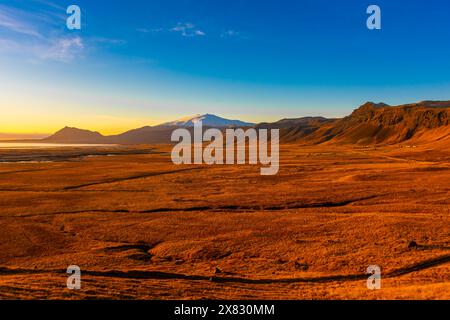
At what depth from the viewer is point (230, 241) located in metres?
25.6

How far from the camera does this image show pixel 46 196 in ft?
148

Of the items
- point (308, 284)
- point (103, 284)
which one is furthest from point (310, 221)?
point (103, 284)

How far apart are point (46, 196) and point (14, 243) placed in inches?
824

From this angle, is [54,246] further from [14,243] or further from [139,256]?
[139,256]

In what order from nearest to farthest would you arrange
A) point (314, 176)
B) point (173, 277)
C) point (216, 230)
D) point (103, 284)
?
point (103, 284) → point (173, 277) → point (216, 230) → point (314, 176)

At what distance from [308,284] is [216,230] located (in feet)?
40.2

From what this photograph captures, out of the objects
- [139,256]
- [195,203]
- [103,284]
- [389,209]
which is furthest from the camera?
[195,203]

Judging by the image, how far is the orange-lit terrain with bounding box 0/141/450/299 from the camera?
16202 millimetres

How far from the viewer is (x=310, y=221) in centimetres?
3031

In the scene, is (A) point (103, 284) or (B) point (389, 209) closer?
(A) point (103, 284)

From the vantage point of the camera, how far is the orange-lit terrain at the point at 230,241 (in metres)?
16.2

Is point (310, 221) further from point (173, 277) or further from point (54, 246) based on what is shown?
point (54, 246)

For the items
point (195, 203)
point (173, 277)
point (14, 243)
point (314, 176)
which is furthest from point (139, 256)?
point (314, 176)
